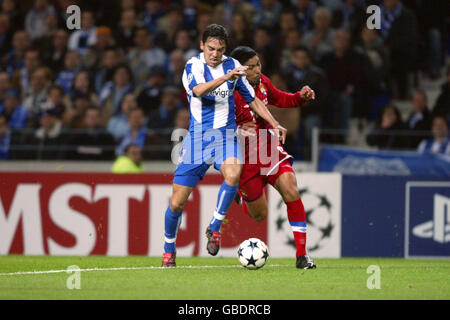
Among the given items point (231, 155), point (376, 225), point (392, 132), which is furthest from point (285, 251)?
point (231, 155)

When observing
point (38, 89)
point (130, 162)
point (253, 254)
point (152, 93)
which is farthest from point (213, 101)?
point (38, 89)

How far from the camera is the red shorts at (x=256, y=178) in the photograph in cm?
890

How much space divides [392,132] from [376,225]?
150 cm

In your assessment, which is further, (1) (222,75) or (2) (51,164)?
(2) (51,164)

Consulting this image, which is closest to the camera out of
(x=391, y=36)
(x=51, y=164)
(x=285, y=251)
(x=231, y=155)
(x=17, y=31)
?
(x=231, y=155)

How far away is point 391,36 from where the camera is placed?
14805 millimetres

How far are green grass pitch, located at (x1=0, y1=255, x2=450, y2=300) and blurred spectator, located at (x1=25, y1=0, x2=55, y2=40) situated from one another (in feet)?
28.8

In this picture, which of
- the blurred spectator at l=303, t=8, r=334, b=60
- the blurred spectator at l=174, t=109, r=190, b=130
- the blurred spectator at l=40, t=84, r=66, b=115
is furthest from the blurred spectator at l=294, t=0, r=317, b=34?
the blurred spectator at l=40, t=84, r=66, b=115

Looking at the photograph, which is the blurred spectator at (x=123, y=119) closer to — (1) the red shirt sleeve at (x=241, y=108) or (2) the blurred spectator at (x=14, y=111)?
(2) the blurred spectator at (x=14, y=111)

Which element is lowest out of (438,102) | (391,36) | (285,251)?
(285,251)

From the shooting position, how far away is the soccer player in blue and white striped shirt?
8.53 metres

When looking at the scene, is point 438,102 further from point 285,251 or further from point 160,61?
point 160,61

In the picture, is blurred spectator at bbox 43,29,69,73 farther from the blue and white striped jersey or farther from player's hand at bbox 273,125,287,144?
player's hand at bbox 273,125,287,144

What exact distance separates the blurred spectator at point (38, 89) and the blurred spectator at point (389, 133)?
19.0 feet
